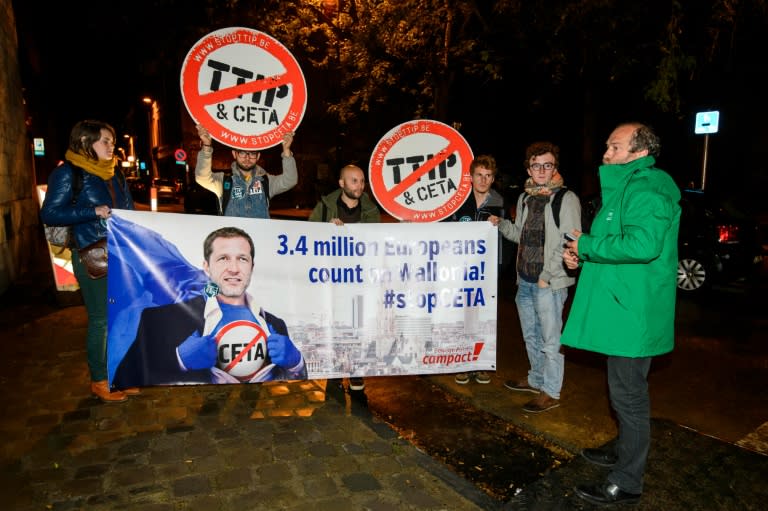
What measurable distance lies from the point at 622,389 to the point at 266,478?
2117 mm

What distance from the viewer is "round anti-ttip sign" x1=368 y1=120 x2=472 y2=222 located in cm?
454

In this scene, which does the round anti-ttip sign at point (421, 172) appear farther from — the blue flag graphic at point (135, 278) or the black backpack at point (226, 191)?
the blue flag graphic at point (135, 278)

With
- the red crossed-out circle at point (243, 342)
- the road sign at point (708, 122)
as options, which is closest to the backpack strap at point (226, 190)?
the red crossed-out circle at point (243, 342)

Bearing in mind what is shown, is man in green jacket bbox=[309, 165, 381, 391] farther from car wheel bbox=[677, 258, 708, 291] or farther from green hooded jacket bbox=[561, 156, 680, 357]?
car wheel bbox=[677, 258, 708, 291]

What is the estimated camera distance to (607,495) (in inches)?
120

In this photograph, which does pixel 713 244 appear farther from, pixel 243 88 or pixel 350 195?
pixel 243 88

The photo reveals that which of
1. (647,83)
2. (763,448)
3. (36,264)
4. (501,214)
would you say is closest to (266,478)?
(501,214)

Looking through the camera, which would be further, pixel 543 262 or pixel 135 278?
pixel 543 262

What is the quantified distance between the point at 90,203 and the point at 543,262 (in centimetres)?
346

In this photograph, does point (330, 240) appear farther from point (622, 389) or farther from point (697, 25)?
point (697, 25)

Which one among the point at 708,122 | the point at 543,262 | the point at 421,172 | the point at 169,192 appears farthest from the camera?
the point at 169,192

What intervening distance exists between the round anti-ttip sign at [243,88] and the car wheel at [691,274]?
7.32 metres

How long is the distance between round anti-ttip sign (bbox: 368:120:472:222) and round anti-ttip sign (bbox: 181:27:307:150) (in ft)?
2.78

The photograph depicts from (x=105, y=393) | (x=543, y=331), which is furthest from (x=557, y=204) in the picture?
(x=105, y=393)
